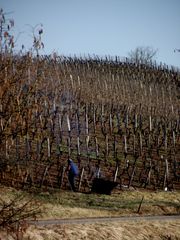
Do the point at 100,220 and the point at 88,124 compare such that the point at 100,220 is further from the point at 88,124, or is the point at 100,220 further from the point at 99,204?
the point at 88,124

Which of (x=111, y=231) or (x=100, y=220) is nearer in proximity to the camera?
(x=111, y=231)

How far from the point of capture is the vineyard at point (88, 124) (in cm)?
1064

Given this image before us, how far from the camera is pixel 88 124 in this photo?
2552cm

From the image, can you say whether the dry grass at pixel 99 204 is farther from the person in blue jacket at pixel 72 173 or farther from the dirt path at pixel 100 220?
the person in blue jacket at pixel 72 173

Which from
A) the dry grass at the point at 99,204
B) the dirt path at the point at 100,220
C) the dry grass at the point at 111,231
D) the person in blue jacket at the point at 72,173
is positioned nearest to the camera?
the dry grass at the point at 111,231

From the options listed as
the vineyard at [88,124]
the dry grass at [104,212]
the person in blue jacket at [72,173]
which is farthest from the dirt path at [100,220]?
the person in blue jacket at [72,173]

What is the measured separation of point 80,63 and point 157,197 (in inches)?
1415

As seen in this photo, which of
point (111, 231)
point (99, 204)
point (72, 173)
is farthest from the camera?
point (72, 173)

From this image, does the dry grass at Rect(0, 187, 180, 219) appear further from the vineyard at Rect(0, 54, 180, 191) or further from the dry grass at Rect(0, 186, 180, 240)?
the vineyard at Rect(0, 54, 180, 191)

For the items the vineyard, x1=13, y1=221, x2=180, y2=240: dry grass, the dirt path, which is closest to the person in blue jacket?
the vineyard

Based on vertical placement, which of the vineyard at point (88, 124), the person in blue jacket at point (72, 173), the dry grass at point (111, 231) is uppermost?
the vineyard at point (88, 124)

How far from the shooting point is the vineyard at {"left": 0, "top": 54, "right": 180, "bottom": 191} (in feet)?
34.9

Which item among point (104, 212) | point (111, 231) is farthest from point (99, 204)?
point (111, 231)

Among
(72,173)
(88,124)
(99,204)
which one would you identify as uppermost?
(88,124)
